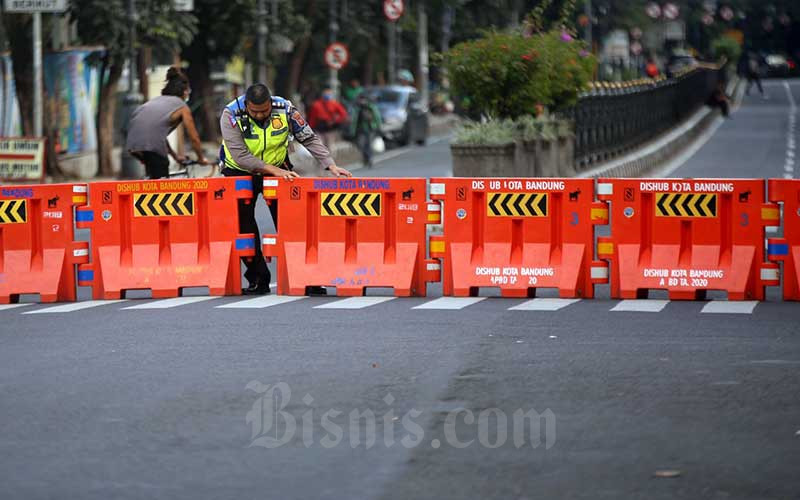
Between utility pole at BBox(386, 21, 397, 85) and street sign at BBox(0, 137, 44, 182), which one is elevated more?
utility pole at BBox(386, 21, 397, 85)

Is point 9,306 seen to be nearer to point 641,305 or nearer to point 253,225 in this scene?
point 253,225

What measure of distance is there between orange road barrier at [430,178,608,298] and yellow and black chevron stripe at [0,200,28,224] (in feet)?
10.9

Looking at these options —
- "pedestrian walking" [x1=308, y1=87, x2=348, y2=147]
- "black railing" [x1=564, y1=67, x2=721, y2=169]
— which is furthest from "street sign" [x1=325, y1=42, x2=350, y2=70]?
"pedestrian walking" [x1=308, y1=87, x2=348, y2=147]

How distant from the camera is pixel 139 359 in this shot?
1041cm

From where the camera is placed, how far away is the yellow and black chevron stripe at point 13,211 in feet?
49.1

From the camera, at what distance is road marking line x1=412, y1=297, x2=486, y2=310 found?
13.3 metres

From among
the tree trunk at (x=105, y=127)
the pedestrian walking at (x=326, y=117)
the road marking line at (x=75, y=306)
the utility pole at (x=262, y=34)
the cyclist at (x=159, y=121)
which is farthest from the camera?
the utility pole at (x=262, y=34)

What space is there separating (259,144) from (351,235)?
1012mm

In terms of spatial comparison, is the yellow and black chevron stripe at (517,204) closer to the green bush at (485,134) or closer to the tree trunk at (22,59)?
the green bush at (485,134)

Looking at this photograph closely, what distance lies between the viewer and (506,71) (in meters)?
26.7

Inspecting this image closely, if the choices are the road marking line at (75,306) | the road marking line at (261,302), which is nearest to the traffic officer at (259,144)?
the road marking line at (261,302)

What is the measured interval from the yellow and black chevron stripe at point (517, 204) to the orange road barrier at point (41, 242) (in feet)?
10.9

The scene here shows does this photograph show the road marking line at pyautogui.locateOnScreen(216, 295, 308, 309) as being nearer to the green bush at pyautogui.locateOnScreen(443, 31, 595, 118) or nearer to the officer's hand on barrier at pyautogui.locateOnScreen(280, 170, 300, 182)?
the officer's hand on barrier at pyautogui.locateOnScreen(280, 170, 300, 182)

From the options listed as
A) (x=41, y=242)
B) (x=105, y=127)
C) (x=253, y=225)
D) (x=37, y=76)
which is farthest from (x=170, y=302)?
(x=105, y=127)
